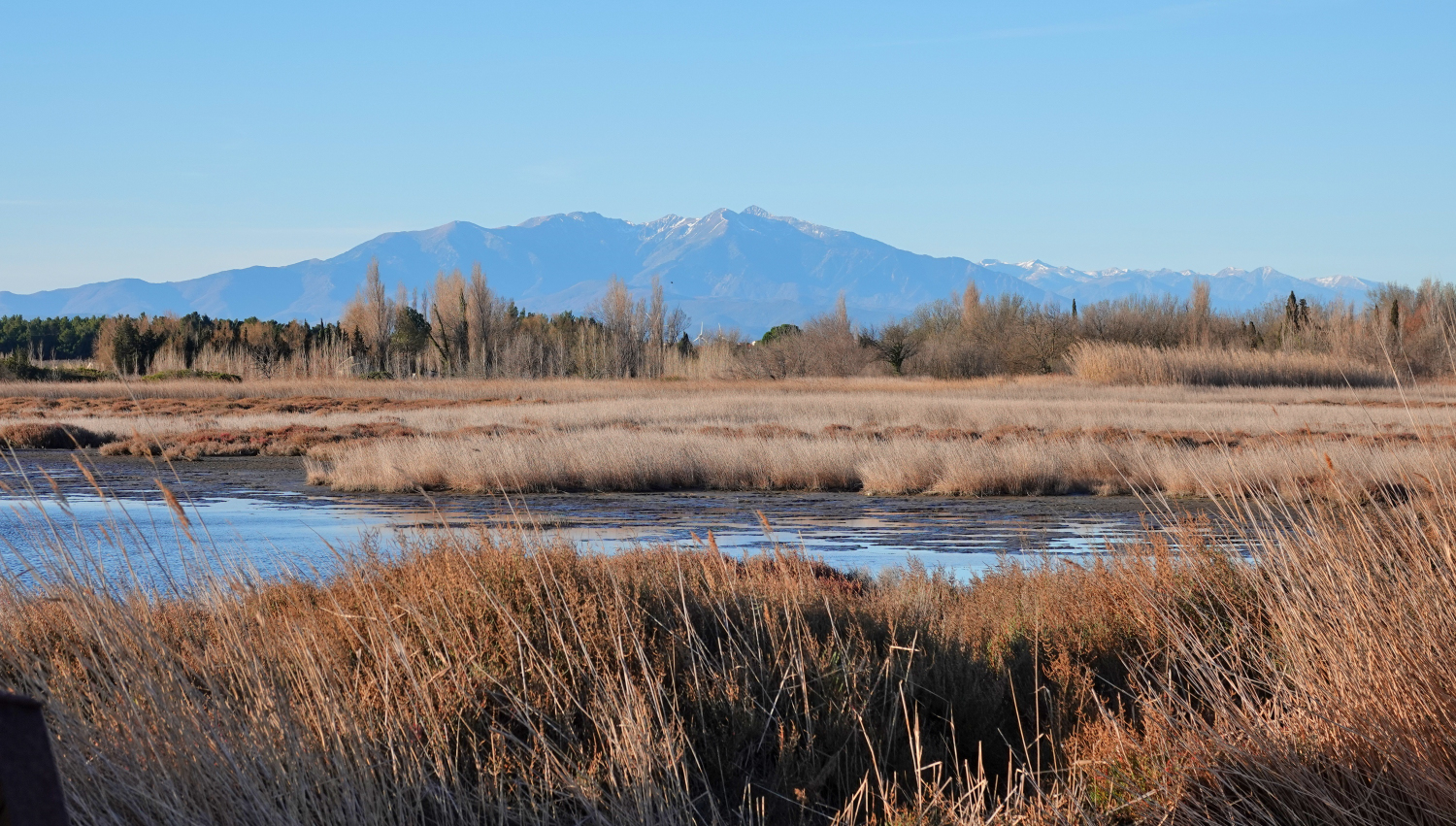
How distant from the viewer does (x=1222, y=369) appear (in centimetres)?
4250

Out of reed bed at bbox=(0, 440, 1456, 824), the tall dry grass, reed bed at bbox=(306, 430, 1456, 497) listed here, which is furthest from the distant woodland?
reed bed at bbox=(0, 440, 1456, 824)

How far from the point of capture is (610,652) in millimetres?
4711

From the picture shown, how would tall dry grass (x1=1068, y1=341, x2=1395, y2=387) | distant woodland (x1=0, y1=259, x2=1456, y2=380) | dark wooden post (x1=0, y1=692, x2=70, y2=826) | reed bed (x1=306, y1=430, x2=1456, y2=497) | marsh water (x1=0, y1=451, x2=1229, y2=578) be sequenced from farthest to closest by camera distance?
distant woodland (x1=0, y1=259, x2=1456, y2=380), tall dry grass (x1=1068, y1=341, x2=1395, y2=387), reed bed (x1=306, y1=430, x2=1456, y2=497), marsh water (x1=0, y1=451, x2=1229, y2=578), dark wooden post (x1=0, y1=692, x2=70, y2=826)

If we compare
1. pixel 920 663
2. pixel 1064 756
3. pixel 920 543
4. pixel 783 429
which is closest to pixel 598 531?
pixel 920 543

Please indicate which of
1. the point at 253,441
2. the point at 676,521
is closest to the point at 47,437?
the point at 253,441

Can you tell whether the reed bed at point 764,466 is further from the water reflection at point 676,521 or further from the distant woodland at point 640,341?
the distant woodland at point 640,341

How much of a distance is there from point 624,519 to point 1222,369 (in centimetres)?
3447

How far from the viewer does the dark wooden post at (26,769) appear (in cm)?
77

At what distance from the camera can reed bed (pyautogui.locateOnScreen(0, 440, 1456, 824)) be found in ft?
11.4

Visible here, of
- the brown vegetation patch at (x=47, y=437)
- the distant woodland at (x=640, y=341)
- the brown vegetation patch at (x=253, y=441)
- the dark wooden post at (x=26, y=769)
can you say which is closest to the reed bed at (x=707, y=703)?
the dark wooden post at (x=26, y=769)

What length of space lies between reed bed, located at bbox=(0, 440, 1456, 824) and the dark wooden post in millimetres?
2722

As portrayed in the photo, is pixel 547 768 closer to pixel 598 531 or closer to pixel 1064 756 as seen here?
Result: pixel 1064 756

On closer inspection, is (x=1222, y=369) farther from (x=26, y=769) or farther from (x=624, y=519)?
(x=26, y=769)

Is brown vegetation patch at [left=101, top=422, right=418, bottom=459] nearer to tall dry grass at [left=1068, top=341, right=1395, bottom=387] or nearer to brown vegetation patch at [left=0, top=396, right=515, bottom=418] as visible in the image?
brown vegetation patch at [left=0, top=396, right=515, bottom=418]
